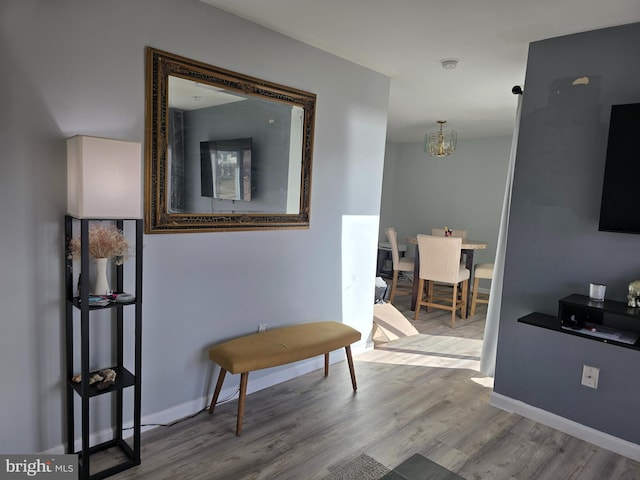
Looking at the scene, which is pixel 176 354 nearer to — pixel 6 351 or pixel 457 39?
pixel 6 351

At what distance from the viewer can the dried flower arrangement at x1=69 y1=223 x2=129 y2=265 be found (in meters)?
1.92

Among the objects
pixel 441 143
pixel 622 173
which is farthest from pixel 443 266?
pixel 622 173

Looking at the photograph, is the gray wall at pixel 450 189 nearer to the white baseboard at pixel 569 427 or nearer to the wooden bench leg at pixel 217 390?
the white baseboard at pixel 569 427

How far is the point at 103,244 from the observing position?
1935 millimetres

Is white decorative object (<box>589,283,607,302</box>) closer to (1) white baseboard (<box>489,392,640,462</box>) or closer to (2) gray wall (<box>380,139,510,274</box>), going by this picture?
(1) white baseboard (<box>489,392,640,462</box>)

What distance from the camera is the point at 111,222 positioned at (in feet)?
6.82

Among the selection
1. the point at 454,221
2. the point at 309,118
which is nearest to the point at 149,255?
the point at 309,118

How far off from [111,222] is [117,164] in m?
0.39

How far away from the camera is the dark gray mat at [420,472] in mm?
1762

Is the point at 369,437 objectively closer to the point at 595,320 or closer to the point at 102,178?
the point at 595,320

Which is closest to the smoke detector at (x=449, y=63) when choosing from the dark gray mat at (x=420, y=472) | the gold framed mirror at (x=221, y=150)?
the gold framed mirror at (x=221, y=150)

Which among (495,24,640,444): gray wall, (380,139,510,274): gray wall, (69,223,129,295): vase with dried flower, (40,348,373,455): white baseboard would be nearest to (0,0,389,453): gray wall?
(40,348,373,455): white baseboard

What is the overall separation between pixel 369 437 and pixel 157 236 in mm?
1606

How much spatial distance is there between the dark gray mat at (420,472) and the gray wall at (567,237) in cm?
116
